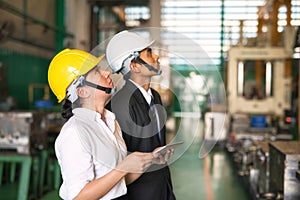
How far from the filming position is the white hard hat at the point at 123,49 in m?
1.23

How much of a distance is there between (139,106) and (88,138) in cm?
37

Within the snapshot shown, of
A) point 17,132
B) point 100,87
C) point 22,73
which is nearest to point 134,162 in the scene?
point 100,87

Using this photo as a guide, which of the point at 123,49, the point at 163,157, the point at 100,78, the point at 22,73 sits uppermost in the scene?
the point at 22,73

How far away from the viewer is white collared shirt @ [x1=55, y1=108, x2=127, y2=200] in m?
1.07

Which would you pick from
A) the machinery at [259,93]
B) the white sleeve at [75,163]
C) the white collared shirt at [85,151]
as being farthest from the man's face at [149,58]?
the machinery at [259,93]

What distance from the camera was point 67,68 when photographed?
50.0 inches

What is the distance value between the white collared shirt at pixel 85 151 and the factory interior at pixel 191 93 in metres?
0.20

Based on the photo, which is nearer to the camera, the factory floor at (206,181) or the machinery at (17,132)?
the machinery at (17,132)

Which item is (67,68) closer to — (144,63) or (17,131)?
(144,63)

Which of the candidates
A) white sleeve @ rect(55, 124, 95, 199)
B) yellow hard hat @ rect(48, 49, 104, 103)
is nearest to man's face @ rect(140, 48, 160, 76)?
yellow hard hat @ rect(48, 49, 104, 103)

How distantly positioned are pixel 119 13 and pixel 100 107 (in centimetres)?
905

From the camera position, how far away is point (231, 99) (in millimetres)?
5910

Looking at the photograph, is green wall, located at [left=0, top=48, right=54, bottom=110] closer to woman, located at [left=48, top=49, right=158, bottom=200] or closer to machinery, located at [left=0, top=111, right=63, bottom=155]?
machinery, located at [left=0, top=111, right=63, bottom=155]

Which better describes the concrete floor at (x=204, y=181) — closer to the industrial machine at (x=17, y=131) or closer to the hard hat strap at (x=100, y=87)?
the industrial machine at (x=17, y=131)
